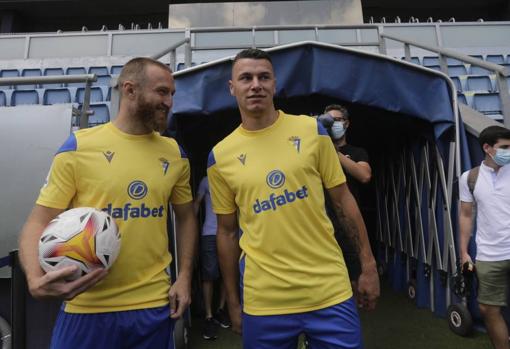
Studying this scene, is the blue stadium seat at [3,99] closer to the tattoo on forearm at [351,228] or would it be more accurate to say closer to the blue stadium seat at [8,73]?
the blue stadium seat at [8,73]

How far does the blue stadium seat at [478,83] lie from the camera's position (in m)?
7.17

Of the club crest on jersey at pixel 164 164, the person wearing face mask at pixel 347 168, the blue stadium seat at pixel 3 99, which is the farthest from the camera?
the blue stadium seat at pixel 3 99

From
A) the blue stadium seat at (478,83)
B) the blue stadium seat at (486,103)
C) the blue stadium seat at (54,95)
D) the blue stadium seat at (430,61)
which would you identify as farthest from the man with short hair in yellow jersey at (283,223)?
the blue stadium seat at (430,61)

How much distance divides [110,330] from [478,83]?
7974mm

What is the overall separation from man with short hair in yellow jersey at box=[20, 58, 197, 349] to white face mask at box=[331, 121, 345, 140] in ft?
4.60

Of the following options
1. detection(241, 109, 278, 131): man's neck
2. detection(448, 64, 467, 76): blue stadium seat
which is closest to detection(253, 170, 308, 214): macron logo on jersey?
detection(241, 109, 278, 131): man's neck

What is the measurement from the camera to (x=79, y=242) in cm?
138

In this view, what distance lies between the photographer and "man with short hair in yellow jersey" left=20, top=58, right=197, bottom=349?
1517 mm

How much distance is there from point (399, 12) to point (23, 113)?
1750 centimetres

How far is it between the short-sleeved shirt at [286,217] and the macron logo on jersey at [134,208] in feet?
1.24

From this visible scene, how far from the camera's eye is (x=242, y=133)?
1841 millimetres

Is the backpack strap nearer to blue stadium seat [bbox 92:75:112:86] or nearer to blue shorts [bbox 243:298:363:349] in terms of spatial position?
blue shorts [bbox 243:298:363:349]

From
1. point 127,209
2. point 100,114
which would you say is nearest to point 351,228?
point 127,209

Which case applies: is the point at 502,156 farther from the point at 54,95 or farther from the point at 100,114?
the point at 54,95
